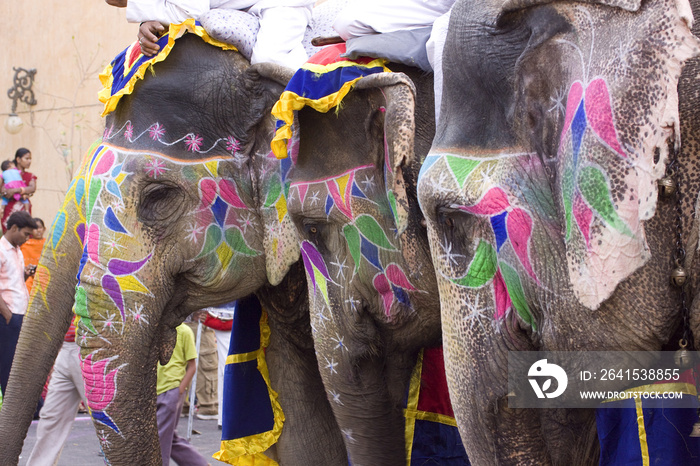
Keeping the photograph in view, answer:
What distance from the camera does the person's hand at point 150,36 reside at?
10.9ft

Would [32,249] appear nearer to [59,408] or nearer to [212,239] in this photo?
[59,408]

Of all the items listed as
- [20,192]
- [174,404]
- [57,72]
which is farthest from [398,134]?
[57,72]

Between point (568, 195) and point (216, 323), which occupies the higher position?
point (216, 323)

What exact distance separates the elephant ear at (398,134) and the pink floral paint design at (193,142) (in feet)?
3.09

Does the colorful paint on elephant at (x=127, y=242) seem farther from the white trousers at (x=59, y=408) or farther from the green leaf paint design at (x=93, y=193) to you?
the white trousers at (x=59, y=408)

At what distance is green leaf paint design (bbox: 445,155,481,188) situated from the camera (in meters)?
1.90

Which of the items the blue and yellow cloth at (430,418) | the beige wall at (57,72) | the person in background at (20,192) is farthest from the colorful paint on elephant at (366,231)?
the beige wall at (57,72)

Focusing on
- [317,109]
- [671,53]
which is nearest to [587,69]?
[671,53]

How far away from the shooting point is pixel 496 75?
1.88 meters

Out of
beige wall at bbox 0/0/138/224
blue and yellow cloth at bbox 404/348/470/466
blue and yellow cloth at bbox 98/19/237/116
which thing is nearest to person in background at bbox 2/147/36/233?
beige wall at bbox 0/0/138/224

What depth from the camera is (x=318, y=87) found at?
8.88 ft

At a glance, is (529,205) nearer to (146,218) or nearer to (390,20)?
(390,20)

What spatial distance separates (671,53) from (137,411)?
238 centimetres

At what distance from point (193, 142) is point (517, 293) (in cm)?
176
